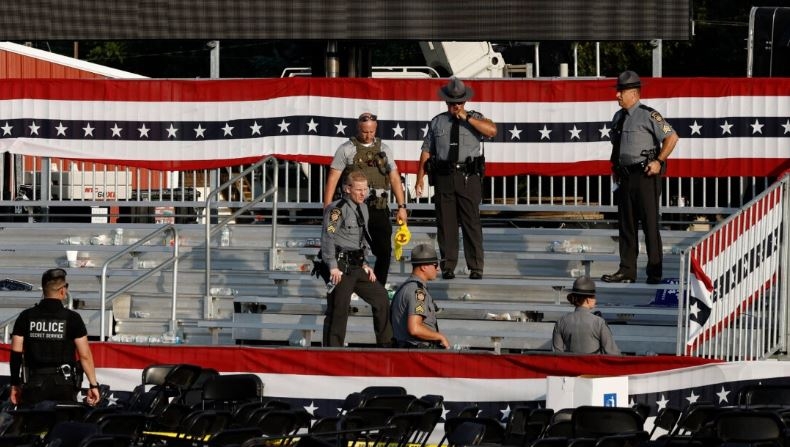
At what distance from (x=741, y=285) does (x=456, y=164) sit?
9.06 feet

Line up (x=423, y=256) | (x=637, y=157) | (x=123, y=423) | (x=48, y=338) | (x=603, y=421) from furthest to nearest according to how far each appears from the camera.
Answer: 1. (x=637, y=157)
2. (x=423, y=256)
3. (x=48, y=338)
4. (x=123, y=423)
5. (x=603, y=421)

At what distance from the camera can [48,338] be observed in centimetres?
1246

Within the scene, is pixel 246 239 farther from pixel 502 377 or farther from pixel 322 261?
pixel 502 377

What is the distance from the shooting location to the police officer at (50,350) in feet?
40.8

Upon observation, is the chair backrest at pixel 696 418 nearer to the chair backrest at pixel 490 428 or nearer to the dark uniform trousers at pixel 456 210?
the chair backrest at pixel 490 428

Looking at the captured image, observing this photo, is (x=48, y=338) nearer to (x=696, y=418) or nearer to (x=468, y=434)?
(x=468, y=434)

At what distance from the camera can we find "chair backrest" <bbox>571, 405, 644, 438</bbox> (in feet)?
35.6

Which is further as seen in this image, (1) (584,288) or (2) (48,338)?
(1) (584,288)

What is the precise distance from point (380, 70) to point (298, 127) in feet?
18.5

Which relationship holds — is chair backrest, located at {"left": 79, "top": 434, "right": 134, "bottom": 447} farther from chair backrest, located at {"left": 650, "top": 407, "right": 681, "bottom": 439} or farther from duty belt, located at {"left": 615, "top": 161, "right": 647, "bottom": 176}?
duty belt, located at {"left": 615, "top": 161, "right": 647, "bottom": 176}

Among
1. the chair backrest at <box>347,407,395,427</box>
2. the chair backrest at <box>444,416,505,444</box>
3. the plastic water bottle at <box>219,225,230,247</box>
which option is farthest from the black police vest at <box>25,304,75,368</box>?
the plastic water bottle at <box>219,225,230,247</box>

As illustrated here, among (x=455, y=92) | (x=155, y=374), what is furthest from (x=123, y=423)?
(x=455, y=92)

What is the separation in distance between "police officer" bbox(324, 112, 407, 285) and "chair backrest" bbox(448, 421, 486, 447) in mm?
4273

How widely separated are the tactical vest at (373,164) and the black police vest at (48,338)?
321 centimetres
